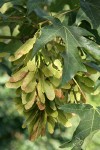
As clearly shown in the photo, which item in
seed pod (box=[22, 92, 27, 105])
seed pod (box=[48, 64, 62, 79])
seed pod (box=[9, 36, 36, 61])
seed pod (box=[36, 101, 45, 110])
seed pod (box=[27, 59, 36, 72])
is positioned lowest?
seed pod (box=[36, 101, 45, 110])

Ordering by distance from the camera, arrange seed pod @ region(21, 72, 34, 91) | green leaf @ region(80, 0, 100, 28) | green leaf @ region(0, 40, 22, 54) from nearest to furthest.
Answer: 1. seed pod @ region(21, 72, 34, 91)
2. green leaf @ region(0, 40, 22, 54)
3. green leaf @ region(80, 0, 100, 28)

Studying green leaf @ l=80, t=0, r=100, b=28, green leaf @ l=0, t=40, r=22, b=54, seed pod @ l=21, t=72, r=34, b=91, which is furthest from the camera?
green leaf @ l=80, t=0, r=100, b=28

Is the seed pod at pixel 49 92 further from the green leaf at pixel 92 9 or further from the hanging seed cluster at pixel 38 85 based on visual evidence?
the green leaf at pixel 92 9

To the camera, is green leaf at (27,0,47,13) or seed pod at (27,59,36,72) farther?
green leaf at (27,0,47,13)

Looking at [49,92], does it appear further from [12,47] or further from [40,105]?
[12,47]

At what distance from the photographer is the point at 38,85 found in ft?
3.79

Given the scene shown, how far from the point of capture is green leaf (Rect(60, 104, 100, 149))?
47.6 inches

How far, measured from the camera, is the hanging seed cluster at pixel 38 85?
1146 mm

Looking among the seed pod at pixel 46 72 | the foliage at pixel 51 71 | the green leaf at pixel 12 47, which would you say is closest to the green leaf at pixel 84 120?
the foliage at pixel 51 71

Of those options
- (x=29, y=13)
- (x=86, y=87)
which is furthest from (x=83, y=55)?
(x=29, y=13)

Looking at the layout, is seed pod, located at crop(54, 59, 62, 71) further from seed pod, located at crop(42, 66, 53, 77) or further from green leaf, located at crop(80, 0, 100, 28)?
green leaf, located at crop(80, 0, 100, 28)

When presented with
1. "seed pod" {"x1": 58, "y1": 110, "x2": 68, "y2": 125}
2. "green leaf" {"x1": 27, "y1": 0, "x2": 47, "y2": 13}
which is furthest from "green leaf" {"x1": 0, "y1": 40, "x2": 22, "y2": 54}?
"seed pod" {"x1": 58, "y1": 110, "x2": 68, "y2": 125}

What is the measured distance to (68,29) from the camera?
1250 millimetres

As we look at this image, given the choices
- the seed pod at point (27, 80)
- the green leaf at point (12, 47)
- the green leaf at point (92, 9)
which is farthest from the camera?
the green leaf at point (92, 9)
